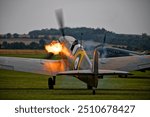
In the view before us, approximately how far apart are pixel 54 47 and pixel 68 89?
2.46m

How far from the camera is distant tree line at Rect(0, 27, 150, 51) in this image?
2659 cm

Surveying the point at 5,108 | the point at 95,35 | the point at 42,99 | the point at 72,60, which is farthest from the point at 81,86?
the point at 5,108

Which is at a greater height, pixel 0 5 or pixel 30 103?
→ pixel 0 5

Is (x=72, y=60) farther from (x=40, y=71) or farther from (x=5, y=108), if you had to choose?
(x=5, y=108)

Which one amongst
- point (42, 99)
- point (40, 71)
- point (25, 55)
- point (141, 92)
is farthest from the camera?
point (25, 55)

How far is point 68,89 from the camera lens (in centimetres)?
2370

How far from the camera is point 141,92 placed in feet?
74.1

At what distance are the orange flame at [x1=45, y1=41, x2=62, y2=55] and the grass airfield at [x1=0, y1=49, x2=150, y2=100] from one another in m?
1.17

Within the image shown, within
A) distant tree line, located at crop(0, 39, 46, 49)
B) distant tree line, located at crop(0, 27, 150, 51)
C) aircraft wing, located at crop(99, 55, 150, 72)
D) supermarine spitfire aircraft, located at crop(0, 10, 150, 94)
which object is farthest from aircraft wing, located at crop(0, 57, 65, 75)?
distant tree line, located at crop(0, 39, 46, 49)

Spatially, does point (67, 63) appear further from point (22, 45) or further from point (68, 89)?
point (22, 45)

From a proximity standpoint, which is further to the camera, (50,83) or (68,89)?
(50,83)

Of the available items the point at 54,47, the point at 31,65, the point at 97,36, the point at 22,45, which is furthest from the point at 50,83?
the point at 22,45

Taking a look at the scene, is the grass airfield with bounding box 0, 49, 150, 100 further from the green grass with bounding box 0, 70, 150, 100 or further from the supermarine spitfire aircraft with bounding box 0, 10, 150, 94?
the supermarine spitfire aircraft with bounding box 0, 10, 150, 94

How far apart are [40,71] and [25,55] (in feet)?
20.6
